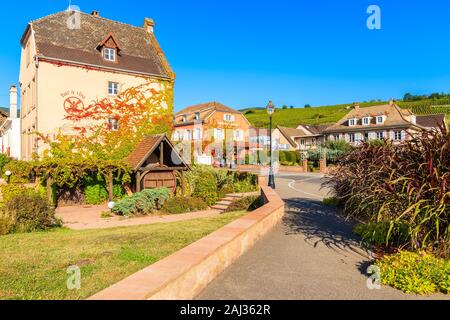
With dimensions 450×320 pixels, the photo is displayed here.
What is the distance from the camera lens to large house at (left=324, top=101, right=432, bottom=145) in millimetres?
54281

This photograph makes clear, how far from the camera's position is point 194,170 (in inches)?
870

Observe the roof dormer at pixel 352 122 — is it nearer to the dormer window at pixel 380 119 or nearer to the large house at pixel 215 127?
the dormer window at pixel 380 119

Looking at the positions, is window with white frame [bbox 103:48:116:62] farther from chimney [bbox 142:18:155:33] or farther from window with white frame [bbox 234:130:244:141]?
window with white frame [bbox 234:130:244:141]

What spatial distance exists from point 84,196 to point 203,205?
718 cm

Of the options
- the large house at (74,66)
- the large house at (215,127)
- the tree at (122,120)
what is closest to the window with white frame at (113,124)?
the tree at (122,120)

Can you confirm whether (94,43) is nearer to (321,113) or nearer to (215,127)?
(215,127)

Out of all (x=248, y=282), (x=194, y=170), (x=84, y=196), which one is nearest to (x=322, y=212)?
(x=248, y=282)

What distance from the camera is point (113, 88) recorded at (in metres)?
22.2

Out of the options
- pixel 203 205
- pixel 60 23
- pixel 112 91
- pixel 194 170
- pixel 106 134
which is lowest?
pixel 203 205

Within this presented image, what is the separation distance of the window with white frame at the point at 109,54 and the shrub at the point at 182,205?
10795 mm

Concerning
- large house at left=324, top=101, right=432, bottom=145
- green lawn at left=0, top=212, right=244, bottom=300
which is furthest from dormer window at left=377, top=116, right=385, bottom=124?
green lawn at left=0, top=212, right=244, bottom=300

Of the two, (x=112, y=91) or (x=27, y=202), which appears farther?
(x=112, y=91)
